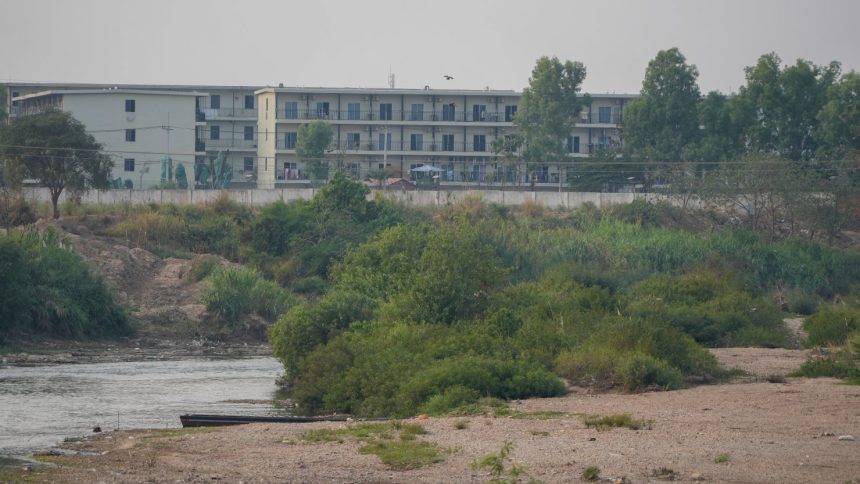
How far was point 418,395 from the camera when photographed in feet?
96.2

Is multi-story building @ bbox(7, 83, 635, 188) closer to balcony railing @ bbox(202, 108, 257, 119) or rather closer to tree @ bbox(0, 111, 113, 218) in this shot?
balcony railing @ bbox(202, 108, 257, 119)

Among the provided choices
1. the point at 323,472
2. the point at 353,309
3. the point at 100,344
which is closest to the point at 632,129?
the point at 100,344

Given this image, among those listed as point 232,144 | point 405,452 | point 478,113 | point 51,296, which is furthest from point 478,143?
point 405,452

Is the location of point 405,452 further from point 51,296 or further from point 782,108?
point 782,108

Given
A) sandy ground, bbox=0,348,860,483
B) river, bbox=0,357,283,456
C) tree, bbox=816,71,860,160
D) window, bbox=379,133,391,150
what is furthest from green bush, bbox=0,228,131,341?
window, bbox=379,133,391,150

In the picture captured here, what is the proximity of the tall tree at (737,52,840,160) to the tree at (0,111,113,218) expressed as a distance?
149ft

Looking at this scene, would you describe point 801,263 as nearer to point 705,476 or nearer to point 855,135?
point 855,135

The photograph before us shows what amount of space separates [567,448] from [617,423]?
96.1 inches

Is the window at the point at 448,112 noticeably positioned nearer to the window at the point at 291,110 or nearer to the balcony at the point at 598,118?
the balcony at the point at 598,118

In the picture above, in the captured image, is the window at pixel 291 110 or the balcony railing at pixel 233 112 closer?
the window at pixel 291 110

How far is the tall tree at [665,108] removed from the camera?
9662 cm

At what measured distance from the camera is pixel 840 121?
90062mm

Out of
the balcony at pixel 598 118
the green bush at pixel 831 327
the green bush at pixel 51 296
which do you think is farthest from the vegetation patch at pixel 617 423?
the balcony at pixel 598 118

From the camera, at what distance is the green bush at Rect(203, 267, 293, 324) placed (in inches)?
2210
